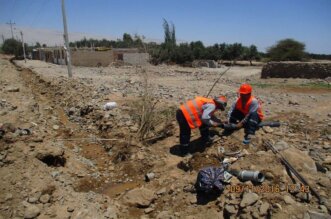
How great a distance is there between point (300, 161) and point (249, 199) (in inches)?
46.1

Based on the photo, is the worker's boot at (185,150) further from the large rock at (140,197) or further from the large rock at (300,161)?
the large rock at (300,161)

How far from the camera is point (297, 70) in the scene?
17.1m

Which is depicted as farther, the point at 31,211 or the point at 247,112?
the point at 247,112

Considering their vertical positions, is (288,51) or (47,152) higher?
(288,51)

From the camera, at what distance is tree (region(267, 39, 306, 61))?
29453 millimetres

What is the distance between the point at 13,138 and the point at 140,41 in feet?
10.8

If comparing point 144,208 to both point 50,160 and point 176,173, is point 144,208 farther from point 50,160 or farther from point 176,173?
point 50,160

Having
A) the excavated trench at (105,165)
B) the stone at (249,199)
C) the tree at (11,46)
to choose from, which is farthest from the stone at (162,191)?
the tree at (11,46)

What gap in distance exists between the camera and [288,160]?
4.34m

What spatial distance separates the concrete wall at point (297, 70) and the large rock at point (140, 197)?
14910 millimetres

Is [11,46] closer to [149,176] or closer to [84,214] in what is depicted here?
[149,176]

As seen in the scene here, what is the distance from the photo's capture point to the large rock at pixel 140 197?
4.41 m

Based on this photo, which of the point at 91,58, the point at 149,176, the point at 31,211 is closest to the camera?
the point at 31,211
